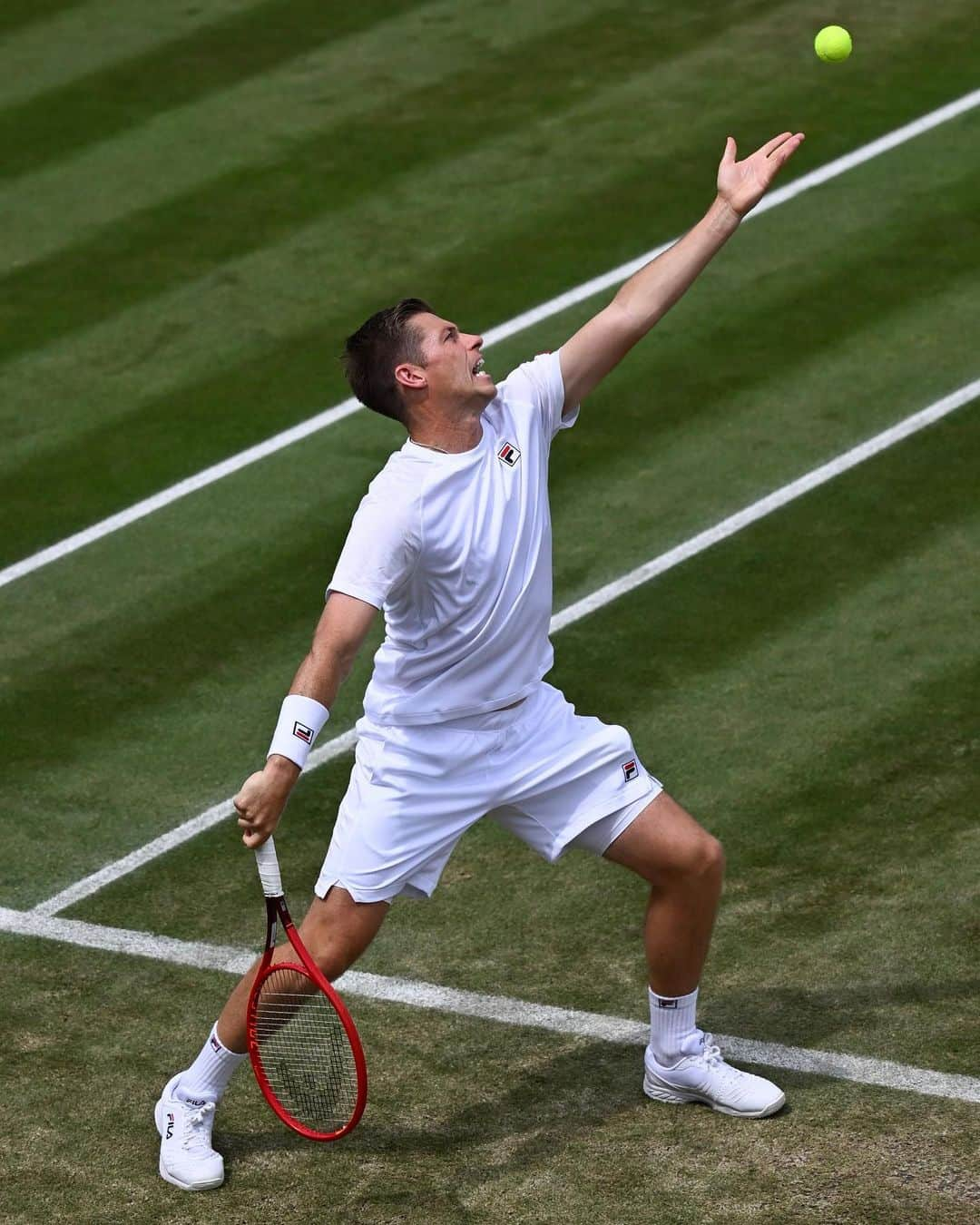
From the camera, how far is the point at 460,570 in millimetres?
6594

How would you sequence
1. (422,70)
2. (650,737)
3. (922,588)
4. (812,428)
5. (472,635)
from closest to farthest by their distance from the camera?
(472,635)
(650,737)
(922,588)
(812,428)
(422,70)

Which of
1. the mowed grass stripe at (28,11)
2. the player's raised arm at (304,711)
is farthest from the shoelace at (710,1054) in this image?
the mowed grass stripe at (28,11)

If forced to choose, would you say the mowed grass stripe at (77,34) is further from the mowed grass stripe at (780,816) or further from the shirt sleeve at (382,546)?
the shirt sleeve at (382,546)

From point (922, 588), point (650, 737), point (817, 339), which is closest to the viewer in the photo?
point (650, 737)

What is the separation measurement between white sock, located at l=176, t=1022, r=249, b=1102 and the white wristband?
3.83ft

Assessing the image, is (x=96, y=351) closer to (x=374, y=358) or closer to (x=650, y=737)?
(x=650, y=737)

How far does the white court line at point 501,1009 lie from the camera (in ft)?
23.2

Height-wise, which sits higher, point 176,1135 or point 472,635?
point 472,635

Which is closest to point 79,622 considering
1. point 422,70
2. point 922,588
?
point 922,588

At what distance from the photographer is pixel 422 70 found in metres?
17.9

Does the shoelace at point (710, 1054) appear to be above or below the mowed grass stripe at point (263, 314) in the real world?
below

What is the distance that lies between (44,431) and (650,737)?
17.3 feet

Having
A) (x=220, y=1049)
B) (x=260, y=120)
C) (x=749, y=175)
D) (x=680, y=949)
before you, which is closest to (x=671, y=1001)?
(x=680, y=949)

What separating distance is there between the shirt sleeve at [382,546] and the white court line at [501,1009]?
201cm
